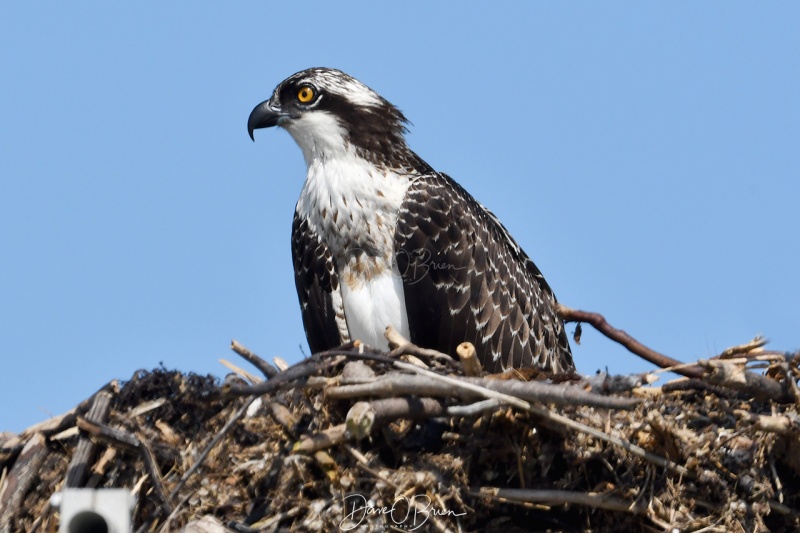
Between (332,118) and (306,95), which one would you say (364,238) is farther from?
(306,95)

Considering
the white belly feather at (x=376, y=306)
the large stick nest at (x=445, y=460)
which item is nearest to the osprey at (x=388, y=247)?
the white belly feather at (x=376, y=306)

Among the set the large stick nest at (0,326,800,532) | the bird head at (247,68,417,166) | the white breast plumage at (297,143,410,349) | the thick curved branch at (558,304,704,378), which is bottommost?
the large stick nest at (0,326,800,532)

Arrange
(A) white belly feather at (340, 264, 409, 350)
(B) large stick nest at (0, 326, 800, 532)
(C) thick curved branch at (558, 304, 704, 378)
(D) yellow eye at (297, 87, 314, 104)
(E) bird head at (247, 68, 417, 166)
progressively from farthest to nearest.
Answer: (D) yellow eye at (297, 87, 314, 104), (E) bird head at (247, 68, 417, 166), (A) white belly feather at (340, 264, 409, 350), (C) thick curved branch at (558, 304, 704, 378), (B) large stick nest at (0, 326, 800, 532)

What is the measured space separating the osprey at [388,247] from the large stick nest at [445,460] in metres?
1.88

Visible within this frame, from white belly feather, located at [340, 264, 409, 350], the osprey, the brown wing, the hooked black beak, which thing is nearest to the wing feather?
the osprey

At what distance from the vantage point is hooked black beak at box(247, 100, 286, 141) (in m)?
9.98

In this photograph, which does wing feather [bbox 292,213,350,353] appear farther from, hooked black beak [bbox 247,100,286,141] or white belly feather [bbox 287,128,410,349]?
hooked black beak [bbox 247,100,286,141]

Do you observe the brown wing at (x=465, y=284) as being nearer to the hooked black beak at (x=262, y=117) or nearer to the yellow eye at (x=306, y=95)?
the yellow eye at (x=306, y=95)

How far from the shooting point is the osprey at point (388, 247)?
362 inches

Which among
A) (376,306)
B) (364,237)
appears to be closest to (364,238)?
(364,237)

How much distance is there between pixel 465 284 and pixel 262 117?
2.16 metres

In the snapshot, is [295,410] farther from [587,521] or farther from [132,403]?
[587,521]

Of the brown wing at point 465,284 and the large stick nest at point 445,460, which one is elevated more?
the brown wing at point 465,284

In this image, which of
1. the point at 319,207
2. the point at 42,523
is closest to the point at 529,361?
the point at 319,207
